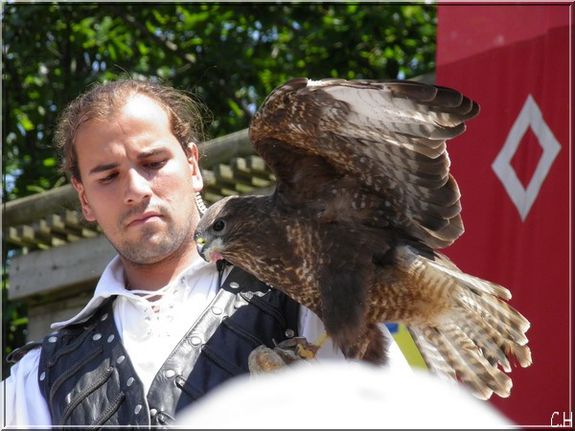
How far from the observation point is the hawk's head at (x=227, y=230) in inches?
122

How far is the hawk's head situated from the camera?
3.09 meters

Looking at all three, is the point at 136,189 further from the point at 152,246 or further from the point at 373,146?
the point at 373,146

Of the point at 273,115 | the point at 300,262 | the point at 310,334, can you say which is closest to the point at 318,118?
the point at 273,115

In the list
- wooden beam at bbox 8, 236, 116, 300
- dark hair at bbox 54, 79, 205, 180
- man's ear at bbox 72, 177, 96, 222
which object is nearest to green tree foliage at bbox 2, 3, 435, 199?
wooden beam at bbox 8, 236, 116, 300

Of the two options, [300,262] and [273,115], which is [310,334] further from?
[273,115]

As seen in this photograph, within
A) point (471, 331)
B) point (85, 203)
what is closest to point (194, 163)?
point (85, 203)

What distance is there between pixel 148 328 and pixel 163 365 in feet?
0.55

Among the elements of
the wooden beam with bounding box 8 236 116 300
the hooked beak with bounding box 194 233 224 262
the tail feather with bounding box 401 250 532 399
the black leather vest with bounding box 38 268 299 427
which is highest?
the hooked beak with bounding box 194 233 224 262

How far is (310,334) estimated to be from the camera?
300cm

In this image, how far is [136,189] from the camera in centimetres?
301

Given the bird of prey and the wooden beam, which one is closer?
the bird of prey

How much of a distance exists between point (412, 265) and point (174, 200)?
67cm

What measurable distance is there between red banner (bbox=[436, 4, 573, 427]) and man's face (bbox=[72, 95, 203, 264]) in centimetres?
192

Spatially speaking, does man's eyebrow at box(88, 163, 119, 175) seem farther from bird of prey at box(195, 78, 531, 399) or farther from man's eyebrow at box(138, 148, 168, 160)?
bird of prey at box(195, 78, 531, 399)
